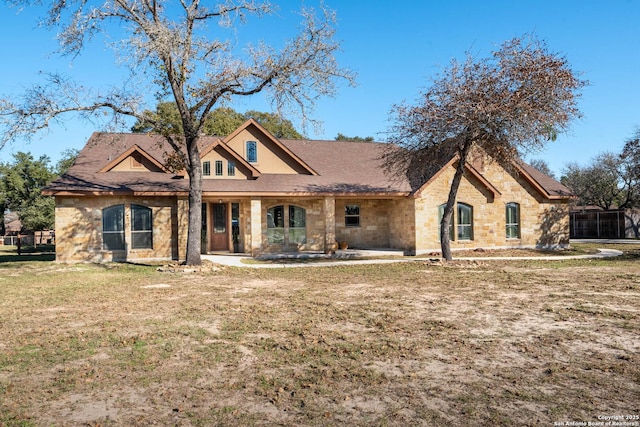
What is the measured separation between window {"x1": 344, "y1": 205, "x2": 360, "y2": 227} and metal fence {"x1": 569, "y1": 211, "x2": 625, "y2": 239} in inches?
874

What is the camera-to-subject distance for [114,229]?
1948cm

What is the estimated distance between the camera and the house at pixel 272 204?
19281 mm

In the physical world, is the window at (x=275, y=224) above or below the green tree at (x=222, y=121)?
below

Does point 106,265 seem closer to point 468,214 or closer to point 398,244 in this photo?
point 398,244

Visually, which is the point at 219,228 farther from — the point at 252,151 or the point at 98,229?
the point at 98,229

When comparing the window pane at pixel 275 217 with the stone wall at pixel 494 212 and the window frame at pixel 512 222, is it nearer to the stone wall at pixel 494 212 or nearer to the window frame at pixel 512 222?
the stone wall at pixel 494 212

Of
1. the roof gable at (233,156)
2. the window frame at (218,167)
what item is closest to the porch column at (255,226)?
the roof gable at (233,156)

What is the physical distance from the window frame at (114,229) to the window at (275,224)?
20.5 ft

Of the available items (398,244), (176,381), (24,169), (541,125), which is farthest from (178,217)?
(24,169)

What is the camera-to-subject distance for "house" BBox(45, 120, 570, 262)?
19281mm

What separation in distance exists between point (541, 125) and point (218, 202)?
13.4m

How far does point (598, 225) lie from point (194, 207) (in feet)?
104

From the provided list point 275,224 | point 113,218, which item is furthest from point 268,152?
point 113,218

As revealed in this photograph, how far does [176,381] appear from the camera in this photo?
5.18m
